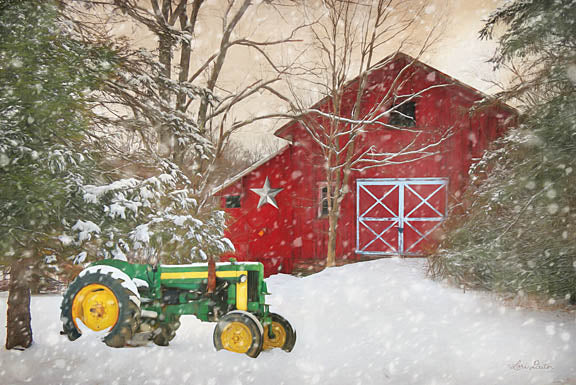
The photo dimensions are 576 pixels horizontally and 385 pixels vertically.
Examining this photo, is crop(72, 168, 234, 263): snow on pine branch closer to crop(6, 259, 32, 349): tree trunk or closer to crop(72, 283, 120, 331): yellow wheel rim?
crop(72, 283, 120, 331): yellow wheel rim

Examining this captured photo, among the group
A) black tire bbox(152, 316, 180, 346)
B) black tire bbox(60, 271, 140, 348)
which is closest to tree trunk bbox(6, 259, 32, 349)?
black tire bbox(60, 271, 140, 348)

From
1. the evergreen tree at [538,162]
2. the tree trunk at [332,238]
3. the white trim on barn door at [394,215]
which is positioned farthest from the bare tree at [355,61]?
the evergreen tree at [538,162]

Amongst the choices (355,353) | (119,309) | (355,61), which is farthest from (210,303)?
(355,61)

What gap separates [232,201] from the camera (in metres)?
9.10

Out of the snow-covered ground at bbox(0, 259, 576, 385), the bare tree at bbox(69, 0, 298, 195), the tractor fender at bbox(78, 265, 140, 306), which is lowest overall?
the snow-covered ground at bbox(0, 259, 576, 385)

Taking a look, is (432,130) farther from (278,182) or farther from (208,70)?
(208,70)

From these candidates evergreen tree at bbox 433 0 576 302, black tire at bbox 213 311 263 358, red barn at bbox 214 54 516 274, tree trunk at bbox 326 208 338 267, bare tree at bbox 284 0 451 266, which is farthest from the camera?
red barn at bbox 214 54 516 274

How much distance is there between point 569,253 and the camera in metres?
3.36

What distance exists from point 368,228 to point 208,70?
497cm

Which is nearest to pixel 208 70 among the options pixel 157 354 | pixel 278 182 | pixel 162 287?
pixel 278 182

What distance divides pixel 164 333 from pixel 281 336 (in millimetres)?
890

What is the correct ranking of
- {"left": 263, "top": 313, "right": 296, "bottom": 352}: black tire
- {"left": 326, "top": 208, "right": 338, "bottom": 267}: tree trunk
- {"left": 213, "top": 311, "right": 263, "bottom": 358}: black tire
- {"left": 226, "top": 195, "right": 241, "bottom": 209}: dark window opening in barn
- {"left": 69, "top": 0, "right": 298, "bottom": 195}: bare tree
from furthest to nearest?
{"left": 226, "top": 195, "right": 241, "bottom": 209}: dark window opening in barn
{"left": 326, "top": 208, "right": 338, "bottom": 267}: tree trunk
{"left": 69, "top": 0, "right": 298, "bottom": 195}: bare tree
{"left": 263, "top": 313, "right": 296, "bottom": 352}: black tire
{"left": 213, "top": 311, "right": 263, "bottom": 358}: black tire

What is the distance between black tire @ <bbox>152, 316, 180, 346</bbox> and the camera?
8.91ft

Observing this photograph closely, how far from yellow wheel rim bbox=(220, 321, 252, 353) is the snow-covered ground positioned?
2.4 inches
